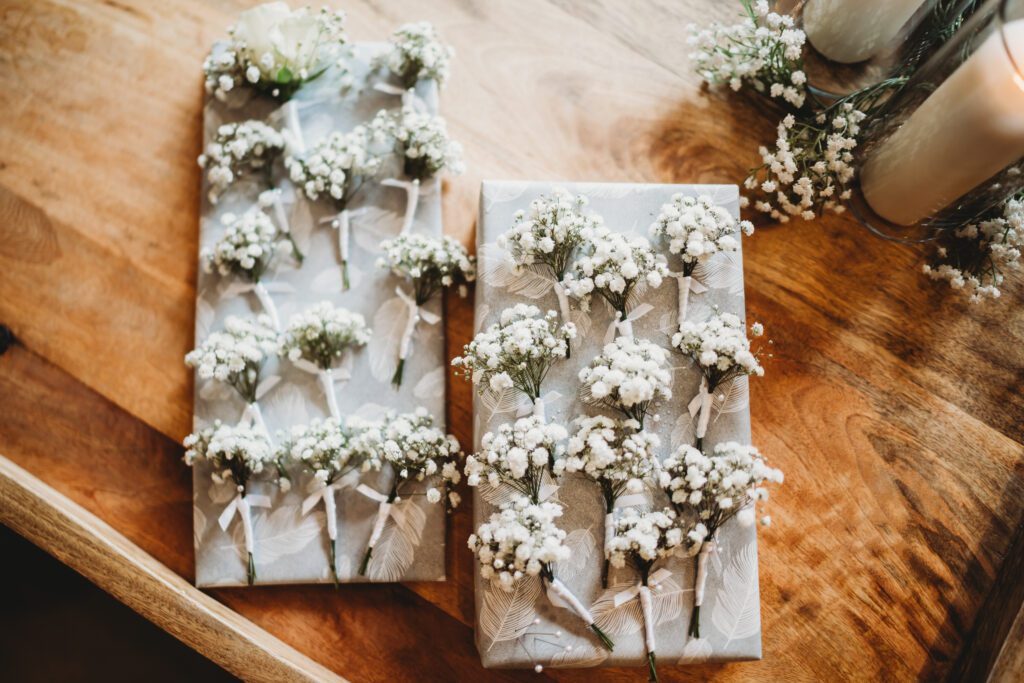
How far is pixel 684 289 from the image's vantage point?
4.77 feet

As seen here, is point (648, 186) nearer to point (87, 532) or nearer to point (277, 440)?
point (277, 440)

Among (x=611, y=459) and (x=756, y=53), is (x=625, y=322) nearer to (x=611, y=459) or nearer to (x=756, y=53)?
(x=611, y=459)

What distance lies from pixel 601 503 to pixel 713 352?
14.5 inches

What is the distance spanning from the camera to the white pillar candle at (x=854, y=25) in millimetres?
1424

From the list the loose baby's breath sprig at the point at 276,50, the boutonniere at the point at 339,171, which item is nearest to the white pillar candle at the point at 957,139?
the boutonniere at the point at 339,171

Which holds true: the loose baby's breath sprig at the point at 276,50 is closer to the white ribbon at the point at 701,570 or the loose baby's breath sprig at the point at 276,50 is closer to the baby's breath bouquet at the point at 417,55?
the baby's breath bouquet at the point at 417,55

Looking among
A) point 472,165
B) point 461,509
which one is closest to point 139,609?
point 461,509

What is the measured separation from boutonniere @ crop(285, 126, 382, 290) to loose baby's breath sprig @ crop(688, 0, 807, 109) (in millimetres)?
767

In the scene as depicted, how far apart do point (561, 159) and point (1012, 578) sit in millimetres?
1294

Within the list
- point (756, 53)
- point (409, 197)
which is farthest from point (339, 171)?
point (756, 53)

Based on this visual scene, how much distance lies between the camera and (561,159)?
65.2 inches

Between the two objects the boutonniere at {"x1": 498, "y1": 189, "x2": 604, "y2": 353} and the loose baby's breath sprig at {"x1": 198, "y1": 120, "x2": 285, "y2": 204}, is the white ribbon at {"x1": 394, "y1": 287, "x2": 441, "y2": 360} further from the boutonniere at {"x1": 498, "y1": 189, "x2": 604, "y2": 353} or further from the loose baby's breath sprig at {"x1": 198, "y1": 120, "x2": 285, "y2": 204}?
the loose baby's breath sprig at {"x1": 198, "y1": 120, "x2": 285, "y2": 204}

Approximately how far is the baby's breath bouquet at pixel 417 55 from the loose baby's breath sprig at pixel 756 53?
1.84 ft

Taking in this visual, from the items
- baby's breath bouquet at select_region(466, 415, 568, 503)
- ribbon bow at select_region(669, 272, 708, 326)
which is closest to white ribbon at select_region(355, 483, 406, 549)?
baby's breath bouquet at select_region(466, 415, 568, 503)
